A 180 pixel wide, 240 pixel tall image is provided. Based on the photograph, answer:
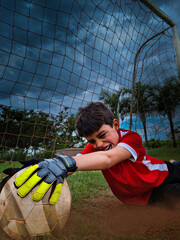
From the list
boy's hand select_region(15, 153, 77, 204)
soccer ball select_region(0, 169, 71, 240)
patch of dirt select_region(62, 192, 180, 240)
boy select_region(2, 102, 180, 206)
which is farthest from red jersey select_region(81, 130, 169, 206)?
soccer ball select_region(0, 169, 71, 240)

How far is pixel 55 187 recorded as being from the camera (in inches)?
45.3

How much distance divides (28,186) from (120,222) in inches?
35.3

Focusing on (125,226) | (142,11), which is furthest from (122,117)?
(125,226)

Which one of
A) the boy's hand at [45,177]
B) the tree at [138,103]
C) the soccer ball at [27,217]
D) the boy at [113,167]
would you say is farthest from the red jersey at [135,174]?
the tree at [138,103]

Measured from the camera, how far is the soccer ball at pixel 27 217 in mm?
1136

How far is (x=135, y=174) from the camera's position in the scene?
64.7 inches

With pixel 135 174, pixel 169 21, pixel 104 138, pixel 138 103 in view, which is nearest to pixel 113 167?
Answer: pixel 135 174

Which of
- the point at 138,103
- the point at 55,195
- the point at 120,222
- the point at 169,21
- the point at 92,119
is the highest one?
the point at 169,21

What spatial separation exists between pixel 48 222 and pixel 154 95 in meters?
5.00

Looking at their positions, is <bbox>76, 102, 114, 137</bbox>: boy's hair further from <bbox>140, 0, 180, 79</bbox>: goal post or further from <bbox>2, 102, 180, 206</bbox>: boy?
<bbox>140, 0, 180, 79</bbox>: goal post

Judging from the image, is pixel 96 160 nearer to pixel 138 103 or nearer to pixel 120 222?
pixel 120 222

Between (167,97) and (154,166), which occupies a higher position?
(167,97)

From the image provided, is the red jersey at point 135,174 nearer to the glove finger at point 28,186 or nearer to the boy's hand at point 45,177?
the boy's hand at point 45,177

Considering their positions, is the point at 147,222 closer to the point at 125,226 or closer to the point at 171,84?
the point at 125,226
